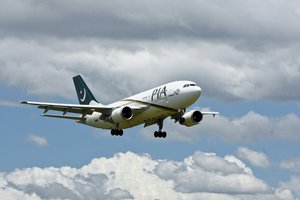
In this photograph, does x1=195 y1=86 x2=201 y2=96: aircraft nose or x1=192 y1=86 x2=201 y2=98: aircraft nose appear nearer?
x1=192 y1=86 x2=201 y2=98: aircraft nose

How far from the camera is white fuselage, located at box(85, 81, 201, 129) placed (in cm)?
10694

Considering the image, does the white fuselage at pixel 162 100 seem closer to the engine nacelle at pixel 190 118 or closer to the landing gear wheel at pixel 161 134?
the engine nacelle at pixel 190 118

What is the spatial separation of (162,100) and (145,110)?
11.1 feet

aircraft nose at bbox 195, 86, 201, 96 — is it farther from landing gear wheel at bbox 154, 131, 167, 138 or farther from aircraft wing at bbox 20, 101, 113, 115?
aircraft wing at bbox 20, 101, 113, 115

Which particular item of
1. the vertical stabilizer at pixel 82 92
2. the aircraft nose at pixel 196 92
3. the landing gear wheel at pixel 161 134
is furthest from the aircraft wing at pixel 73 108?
the aircraft nose at pixel 196 92

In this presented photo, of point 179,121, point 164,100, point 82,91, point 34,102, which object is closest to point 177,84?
point 164,100

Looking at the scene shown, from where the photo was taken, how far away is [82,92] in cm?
13375

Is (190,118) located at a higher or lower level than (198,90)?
lower

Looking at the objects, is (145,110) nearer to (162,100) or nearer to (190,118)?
(162,100)

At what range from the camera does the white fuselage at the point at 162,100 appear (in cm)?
10694

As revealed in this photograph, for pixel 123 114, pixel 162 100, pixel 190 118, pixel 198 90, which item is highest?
pixel 198 90

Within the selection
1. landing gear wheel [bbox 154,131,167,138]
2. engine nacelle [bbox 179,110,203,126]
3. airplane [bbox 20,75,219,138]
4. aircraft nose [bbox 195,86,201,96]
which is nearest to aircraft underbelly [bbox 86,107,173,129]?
airplane [bbox 20,75,219,138]

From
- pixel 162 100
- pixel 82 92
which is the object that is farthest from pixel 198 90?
pixel 82 92

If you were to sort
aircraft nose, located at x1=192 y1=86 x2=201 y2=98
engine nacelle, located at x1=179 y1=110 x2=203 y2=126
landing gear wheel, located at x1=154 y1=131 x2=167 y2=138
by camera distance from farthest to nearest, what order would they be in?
1. landing gear wheel, located at x1=154 y1=131 x2=167 y2=138
2. engine nacelle, located at x1=179 y1=110 x2=203 y2=126
3. aircraft nose, located at x1=192 y1=86 x2=201 y2=98
